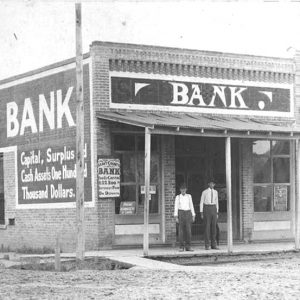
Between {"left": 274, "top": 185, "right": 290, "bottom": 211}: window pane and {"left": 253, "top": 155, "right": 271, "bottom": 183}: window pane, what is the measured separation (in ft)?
1.56

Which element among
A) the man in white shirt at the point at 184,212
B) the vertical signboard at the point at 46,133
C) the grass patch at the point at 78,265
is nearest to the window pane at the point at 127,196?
the vertical signboard at the point at 46,133

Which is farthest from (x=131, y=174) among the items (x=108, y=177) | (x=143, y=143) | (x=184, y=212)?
(x=184, y=212)

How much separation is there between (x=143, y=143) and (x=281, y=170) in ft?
17.2

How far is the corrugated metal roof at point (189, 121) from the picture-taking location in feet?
62.6

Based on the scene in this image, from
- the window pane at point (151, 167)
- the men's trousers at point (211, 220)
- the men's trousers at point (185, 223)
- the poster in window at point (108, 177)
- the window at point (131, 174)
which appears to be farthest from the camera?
the window pane at point (151, 167)

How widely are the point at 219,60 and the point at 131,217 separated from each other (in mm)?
5778

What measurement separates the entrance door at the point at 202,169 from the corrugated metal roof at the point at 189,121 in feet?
3.54

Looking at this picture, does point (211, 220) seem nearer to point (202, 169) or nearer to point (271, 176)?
point (202, 169)

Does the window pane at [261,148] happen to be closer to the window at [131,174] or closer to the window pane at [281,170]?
the window pane at [281,170]

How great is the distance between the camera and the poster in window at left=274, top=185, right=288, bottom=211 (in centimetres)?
2395

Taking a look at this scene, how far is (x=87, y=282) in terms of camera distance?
553 inches

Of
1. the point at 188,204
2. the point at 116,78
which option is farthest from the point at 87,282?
the point at 116,78

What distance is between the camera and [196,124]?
19688mm

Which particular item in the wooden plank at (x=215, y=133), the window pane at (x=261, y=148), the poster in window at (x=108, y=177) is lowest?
the poster in window at (x=108, y=177)
